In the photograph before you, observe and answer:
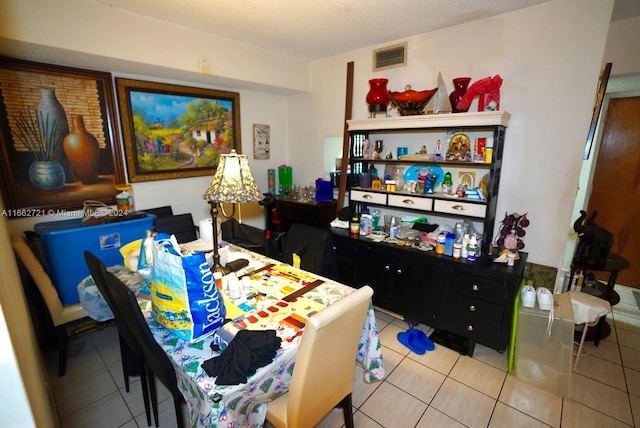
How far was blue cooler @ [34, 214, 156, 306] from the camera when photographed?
2057mm

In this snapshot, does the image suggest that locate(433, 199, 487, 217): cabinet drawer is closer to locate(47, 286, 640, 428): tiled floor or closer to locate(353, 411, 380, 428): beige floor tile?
locate(47, 286, 640, 428): tiled floor

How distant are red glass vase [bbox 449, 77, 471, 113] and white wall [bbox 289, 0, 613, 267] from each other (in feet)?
0.85

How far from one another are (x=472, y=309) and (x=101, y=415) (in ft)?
8.19

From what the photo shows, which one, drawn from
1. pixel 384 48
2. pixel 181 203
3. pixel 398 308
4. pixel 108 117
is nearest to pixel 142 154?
pixel 108 117

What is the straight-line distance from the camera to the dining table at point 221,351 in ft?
3.18

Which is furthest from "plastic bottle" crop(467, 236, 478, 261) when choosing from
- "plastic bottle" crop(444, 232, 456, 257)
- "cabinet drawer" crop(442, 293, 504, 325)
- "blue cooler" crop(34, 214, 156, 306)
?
"blue cooler" crop(34, 214, 156, 306)

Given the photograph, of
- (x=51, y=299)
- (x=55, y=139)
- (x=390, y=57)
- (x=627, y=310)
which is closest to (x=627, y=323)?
(x=627, y=310)

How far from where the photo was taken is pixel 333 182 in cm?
338

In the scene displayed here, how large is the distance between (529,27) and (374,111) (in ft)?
4.10

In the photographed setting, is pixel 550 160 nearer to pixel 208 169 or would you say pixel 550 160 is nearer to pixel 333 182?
pixel 333 182

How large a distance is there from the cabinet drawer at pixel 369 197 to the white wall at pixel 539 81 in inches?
37.7

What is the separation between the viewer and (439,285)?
7.38 ft

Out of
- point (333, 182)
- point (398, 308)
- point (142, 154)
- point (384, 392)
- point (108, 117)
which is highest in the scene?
point (108, 117)

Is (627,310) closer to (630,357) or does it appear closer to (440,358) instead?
(630,357)
